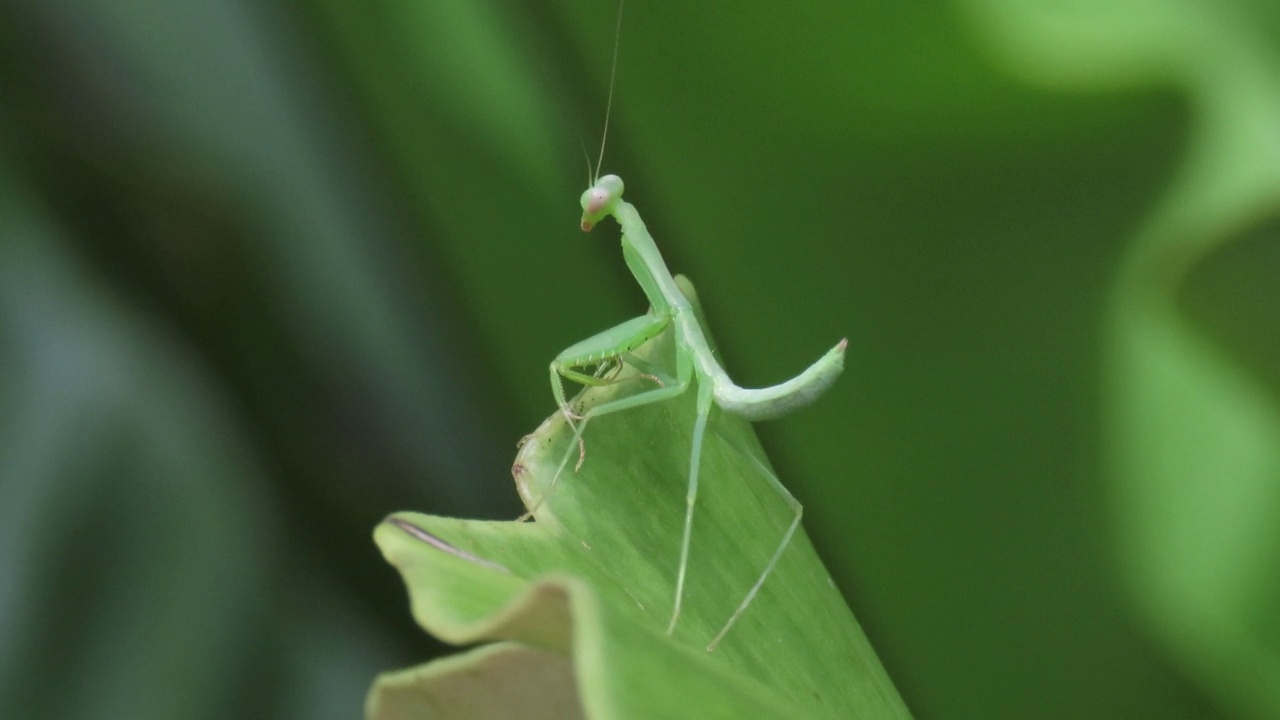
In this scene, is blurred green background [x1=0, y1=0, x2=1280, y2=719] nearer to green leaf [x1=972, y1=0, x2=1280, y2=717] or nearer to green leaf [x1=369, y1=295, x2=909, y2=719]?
green leaf [x1=972, y1=0, x2=1280, y2=717]

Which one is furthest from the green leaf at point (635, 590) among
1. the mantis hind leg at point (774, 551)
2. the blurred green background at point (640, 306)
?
the blurred green background at point (640, 306)

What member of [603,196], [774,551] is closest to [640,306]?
[603,196]

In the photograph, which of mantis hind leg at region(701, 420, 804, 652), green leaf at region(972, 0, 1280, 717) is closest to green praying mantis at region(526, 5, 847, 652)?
mantis hind leg at region(701, 420, 804, 652)

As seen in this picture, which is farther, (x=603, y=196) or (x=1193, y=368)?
(x=603, y=196)

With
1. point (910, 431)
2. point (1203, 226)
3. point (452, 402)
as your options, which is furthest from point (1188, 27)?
point (452, 402)

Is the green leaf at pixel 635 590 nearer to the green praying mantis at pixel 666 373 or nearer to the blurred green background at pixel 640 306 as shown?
the green praying mantis at pixel 666 373

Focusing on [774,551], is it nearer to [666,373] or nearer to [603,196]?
[666,373]

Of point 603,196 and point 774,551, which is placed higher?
point 603,196

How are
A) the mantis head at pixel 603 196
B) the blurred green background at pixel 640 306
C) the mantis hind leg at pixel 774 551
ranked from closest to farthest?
A: the mantis hind leg at pixel 774 551, the blurred green background at pixel 640 306, the mantis head at pixel 603 196
